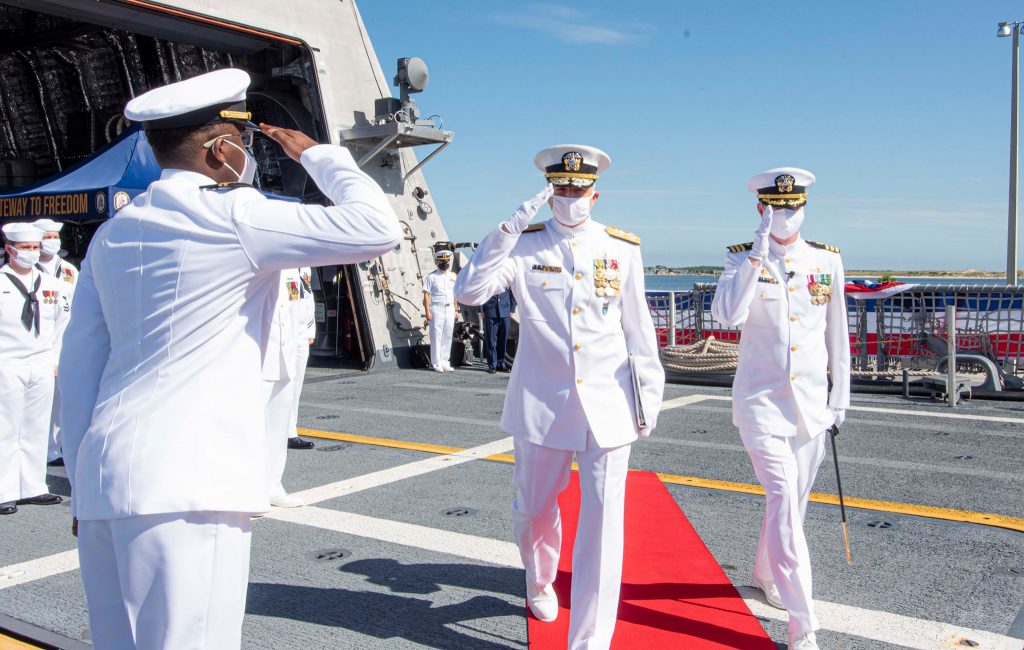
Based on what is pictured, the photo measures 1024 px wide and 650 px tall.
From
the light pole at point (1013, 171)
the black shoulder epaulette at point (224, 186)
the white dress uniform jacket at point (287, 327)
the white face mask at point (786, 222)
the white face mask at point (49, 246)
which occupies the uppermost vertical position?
the light pole at point (1013, 171)

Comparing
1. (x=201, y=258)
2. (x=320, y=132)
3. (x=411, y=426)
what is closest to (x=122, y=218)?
(x=201, y=258)

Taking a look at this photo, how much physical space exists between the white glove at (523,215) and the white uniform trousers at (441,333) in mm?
9670

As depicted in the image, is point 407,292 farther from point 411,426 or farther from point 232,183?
point 232,183

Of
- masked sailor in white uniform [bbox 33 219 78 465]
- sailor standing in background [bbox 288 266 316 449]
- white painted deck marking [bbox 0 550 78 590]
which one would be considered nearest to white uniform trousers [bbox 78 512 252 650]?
white painted deck marking [bbox 0 550 78 590]

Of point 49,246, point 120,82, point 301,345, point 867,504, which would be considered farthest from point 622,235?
point 120,82

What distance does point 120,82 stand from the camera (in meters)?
15.4

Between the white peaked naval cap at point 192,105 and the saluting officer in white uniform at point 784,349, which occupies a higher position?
the white peaked naval cap at point 192,105

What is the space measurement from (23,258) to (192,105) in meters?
5.26

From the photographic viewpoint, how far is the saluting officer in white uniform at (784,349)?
12.0 ft

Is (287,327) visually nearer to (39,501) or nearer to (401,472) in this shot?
(401,472)

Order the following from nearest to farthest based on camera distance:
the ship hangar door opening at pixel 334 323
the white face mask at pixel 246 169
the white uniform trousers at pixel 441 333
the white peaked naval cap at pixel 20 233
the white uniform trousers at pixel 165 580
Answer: the white uniform trousers at pixel 165 580
the white face mask at pixel 246 169
the white peaked naval cap at pixel 20 233
the white uniform trousers at pixel 441 333
the ship hangar door opening at pixel 334 323

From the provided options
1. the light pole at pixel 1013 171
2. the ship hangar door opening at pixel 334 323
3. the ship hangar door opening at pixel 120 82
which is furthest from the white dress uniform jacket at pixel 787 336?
the light pole at pixel 1013 171

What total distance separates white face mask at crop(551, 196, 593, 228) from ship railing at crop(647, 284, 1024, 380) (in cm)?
728

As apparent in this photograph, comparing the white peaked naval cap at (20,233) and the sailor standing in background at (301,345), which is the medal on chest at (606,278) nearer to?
the sailor standing in background at (301,345)
